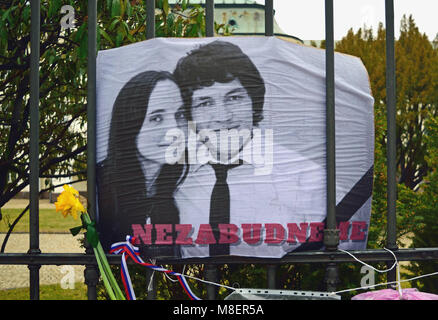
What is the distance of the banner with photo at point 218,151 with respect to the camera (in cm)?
270

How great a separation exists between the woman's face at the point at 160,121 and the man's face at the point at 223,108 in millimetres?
90

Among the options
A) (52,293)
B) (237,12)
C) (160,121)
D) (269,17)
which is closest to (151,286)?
(160,121)

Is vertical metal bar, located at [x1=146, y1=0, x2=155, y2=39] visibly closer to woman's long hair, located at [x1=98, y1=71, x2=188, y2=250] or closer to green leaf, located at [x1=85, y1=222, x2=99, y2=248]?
woman's long hair, located at [x1=98, y1=71, x2=188, y2=250]

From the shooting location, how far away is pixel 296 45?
281 cm

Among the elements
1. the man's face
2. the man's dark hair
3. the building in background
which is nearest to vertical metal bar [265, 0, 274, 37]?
the man's dark hair

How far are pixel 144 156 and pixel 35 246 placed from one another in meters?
0.73

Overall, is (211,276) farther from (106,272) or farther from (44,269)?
(44,269)

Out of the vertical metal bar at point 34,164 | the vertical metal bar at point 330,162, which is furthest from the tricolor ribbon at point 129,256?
the vertical metal bar at point 330,162

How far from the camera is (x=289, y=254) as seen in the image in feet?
8.90

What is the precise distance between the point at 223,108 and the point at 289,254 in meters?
0.79

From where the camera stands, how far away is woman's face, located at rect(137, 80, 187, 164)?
2.74 m
